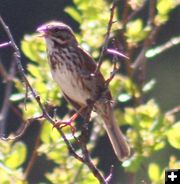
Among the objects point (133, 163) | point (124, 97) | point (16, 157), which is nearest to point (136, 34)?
point (124, 97)

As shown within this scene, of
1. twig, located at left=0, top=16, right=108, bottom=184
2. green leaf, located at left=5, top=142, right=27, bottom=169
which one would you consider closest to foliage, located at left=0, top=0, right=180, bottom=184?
green leaf, located at left=5, top=142, right=27, bottom=169

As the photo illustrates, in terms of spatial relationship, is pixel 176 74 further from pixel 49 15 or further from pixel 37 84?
pixel 37 84

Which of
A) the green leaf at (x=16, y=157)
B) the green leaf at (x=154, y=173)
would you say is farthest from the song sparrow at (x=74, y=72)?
the green leaf at (x=16, y=157)

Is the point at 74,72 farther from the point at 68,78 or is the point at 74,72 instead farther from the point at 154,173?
the point at 154,173

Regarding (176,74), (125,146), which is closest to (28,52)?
(125,146)

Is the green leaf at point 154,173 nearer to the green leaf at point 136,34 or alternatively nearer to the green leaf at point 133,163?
the green leaf at point 133,163

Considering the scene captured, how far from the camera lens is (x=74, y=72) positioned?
160 inches

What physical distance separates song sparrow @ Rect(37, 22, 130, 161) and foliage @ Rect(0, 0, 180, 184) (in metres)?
0.06

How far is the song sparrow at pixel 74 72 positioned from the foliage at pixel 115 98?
55 millimetres

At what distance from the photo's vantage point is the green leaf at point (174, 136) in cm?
360

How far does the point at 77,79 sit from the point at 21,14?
348 cm

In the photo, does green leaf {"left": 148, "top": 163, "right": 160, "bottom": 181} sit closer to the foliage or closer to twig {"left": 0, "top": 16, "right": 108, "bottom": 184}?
the foliage

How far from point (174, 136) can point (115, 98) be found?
511mm

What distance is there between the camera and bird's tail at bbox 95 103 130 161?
3953mm
